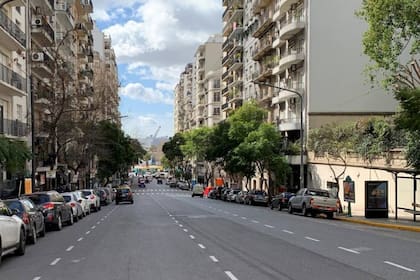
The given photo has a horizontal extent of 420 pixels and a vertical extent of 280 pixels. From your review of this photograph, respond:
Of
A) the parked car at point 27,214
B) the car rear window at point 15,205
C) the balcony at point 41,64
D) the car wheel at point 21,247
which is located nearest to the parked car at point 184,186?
the balcony at point 41,64

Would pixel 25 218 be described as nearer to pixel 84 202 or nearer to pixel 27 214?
pixel 27 214

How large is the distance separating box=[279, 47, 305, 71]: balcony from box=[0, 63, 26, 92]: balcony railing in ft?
81.4

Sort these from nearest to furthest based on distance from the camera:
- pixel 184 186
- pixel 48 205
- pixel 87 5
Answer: pixel 48 205 < pixel 87 5 < pixel 184 186

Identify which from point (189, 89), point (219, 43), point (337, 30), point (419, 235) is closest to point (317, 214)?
point (419, 235)

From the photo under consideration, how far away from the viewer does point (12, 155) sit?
24094mm

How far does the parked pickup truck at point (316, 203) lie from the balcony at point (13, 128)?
17824mm

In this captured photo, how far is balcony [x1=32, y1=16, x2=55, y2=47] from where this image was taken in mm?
49312

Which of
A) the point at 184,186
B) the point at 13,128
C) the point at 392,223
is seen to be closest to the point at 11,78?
the point at 13,128

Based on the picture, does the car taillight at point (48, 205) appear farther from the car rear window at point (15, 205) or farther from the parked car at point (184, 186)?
the parked car at point (184, 186)

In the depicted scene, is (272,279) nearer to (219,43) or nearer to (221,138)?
(221,138)

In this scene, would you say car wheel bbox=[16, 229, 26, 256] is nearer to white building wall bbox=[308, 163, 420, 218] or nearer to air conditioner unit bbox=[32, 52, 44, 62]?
white building wall bbox=[308, 163, 420, 218]

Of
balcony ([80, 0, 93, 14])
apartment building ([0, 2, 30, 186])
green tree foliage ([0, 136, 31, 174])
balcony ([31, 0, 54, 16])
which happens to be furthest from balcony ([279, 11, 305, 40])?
green tree foliage ([0, 136, 31, 174])

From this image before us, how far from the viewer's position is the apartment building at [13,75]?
35.8 meters

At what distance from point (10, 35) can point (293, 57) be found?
2728 cm
